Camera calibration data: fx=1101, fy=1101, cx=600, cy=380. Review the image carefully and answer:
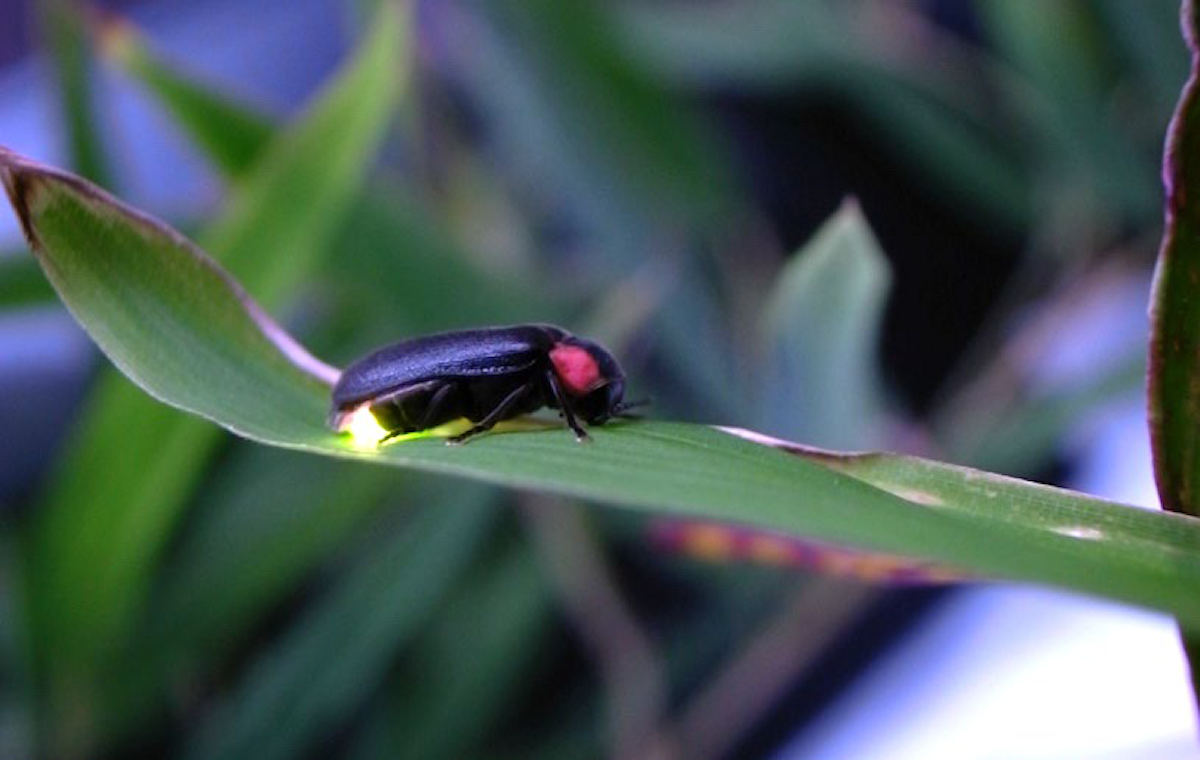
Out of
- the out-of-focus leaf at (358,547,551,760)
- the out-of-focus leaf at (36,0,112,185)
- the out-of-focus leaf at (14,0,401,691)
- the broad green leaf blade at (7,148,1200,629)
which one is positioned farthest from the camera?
the out-of-focus leaf at (358,547,551,760)

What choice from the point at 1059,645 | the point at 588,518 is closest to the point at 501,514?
the point at 588,518

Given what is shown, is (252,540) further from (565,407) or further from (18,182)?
(18,182)

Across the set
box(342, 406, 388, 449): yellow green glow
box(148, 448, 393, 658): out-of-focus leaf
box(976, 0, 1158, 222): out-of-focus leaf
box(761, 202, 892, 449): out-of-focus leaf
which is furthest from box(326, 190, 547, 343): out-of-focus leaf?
box(976, 0, 1158, 222): out-of-focus leaf

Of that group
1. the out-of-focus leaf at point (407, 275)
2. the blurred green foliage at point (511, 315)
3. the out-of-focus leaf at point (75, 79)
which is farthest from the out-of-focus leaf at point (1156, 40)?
the out-of-focus leaf at point (75, 79)

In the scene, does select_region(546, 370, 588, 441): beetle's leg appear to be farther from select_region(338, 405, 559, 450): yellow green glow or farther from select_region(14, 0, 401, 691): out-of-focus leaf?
select_region(14, 0, 401, 691): out-of-focus leaf

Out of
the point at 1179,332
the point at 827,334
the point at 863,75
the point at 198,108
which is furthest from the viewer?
the point at 863,75

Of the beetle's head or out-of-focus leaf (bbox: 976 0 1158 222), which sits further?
out-of-focus leaf (bbox: 976 0 1158 222)

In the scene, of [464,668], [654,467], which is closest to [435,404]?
[654,467]
